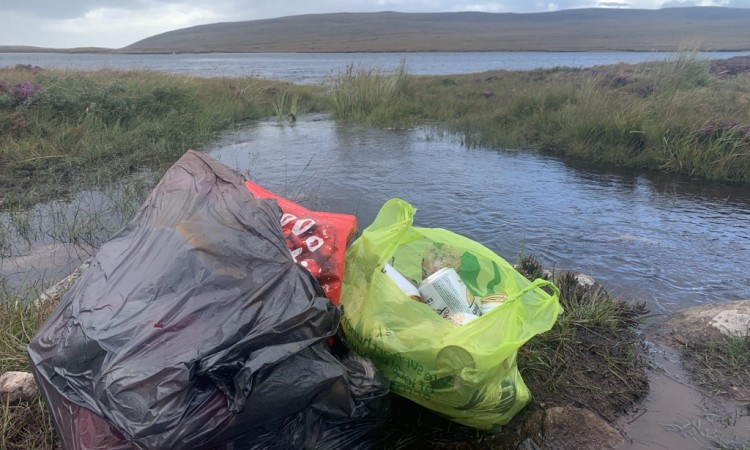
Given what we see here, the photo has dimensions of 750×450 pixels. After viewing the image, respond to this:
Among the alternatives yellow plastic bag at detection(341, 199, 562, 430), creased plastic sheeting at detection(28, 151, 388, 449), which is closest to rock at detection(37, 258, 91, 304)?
creased plastic sheeting at detection(28, 151, 388, 449)

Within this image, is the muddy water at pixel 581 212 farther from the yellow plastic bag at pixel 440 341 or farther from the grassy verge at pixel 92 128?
the grassy verge at pixel 92 128

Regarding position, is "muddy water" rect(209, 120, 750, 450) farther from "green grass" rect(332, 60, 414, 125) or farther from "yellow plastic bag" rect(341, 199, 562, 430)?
"green grass" rect(332, 60, 414, 125)

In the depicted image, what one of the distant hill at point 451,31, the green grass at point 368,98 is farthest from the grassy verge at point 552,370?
the distant hill at point 451,31

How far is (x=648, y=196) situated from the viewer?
5867mm

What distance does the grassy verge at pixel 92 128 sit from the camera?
618 cm

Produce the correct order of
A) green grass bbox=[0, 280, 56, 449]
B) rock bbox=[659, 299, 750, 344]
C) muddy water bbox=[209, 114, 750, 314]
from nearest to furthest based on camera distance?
green grass bbox=[0, 280, 56, 449]
rock bbox=[659, 299, 750, 344]
muddy water bbox=[209, 114, 750, 314]

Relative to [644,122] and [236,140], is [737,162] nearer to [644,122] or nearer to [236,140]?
[644,122]

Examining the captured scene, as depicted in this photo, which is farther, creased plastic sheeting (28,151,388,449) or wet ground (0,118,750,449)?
wet ground (0,118,750,449)

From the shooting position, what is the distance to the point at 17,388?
2.06m

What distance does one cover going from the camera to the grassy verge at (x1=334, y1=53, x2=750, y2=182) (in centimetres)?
670

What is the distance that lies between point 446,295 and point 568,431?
0.74 metres

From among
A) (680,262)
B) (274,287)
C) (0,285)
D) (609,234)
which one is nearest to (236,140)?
(0,285)

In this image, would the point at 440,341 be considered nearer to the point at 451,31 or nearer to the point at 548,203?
the point at 548,203

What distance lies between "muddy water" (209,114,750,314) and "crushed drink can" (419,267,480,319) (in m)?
1.74
